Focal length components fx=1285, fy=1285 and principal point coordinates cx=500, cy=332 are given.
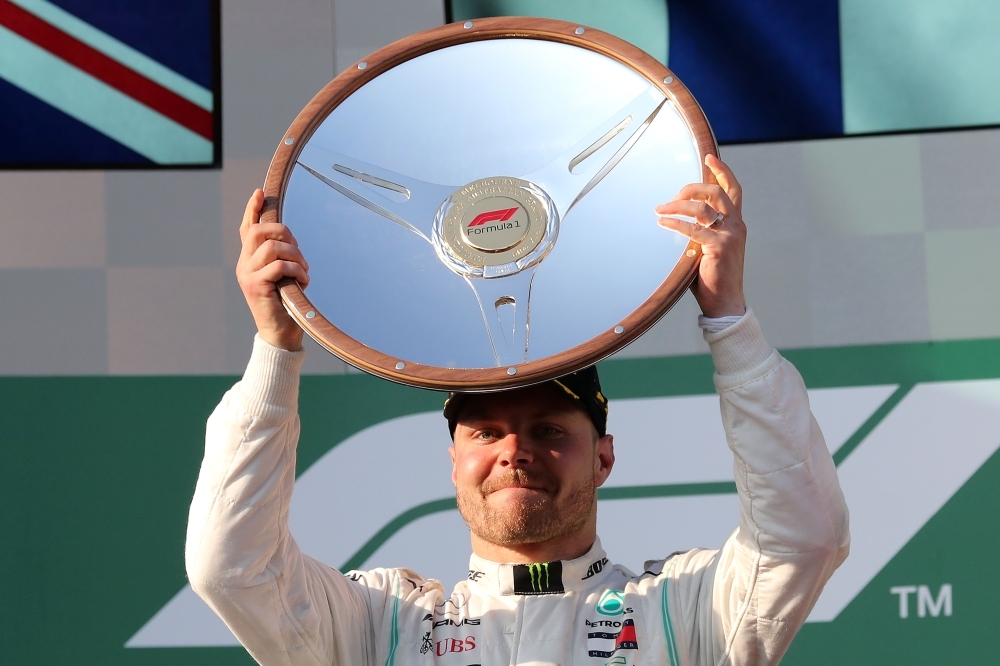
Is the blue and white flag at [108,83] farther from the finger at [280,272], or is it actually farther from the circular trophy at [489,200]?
the finger at [280,272]

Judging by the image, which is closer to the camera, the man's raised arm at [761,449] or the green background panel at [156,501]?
the man's raised arm at [761,449]

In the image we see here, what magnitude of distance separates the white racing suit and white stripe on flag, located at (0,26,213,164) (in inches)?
48.7

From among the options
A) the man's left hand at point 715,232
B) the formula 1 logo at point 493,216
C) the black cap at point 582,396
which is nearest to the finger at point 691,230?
the man's left hand at point 715,232

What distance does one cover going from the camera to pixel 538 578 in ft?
6.75

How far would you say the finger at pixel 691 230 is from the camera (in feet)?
5.91

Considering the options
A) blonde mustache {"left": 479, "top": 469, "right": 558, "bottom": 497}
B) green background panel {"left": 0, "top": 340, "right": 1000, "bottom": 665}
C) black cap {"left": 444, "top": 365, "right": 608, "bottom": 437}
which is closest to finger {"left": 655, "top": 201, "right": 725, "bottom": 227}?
black cap {"left": 444, "top": 365, "right": 608, "bottom": 437}

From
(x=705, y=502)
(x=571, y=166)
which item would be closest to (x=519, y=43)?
(x=571, y=166)

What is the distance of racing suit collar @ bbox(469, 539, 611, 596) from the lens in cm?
205

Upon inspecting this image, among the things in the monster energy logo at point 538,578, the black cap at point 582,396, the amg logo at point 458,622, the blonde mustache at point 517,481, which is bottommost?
the amg logo at point 458,622

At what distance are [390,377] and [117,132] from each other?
1.55 metres

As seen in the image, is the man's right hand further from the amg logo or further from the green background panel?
the green background panel

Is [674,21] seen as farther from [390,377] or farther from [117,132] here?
[390,377]

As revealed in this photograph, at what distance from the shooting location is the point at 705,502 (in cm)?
281

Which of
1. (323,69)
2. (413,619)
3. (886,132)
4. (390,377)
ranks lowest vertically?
(413,619)
